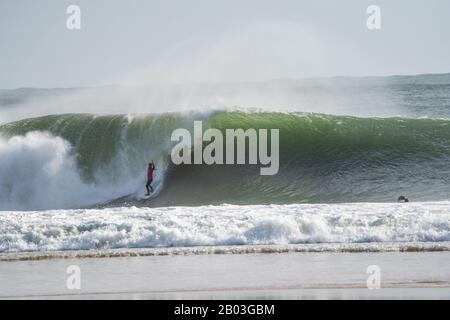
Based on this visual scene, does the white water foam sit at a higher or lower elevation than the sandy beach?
higher

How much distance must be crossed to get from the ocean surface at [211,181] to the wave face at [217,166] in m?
0.03

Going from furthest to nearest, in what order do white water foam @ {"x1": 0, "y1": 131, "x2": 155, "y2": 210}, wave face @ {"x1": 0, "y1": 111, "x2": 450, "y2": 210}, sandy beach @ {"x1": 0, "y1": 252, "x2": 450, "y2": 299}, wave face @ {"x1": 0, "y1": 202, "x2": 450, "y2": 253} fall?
white water foam @ {"x1": 0, "y1": 131, "x2": 155, "y2": 210}
wave face @ {"x1": 0, "y1": 111, "x2": 450, "y2": 210}
wave face @ {"x1": 0, "y1": 202, "x2": 450, "y2": 253}
sandy beach @ {"x1": 0, "y1": 252, "x2": 450, "y2": 299}

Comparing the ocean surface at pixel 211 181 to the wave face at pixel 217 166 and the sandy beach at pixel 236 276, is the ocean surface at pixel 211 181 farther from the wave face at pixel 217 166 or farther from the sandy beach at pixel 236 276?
the sandy beach at pixel 236 276

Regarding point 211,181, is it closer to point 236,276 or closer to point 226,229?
point 226,229

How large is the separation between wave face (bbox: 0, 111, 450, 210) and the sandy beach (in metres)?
6.66

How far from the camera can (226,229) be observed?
12352mm

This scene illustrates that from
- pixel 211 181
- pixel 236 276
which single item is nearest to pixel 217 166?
pixel 211 181

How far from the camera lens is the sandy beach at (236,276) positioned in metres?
8.34

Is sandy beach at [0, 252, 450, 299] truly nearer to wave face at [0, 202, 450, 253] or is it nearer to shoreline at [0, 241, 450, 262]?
shoreline at [0, 241, 450, 262]

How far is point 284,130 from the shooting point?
2252 cm

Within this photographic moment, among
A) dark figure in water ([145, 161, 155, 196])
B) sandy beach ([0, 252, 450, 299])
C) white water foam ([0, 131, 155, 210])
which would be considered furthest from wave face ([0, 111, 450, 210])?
sandy beach ([0, 252, 450, 299])

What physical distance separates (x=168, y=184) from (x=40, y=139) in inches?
182

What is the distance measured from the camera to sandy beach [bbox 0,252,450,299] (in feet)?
27.3
